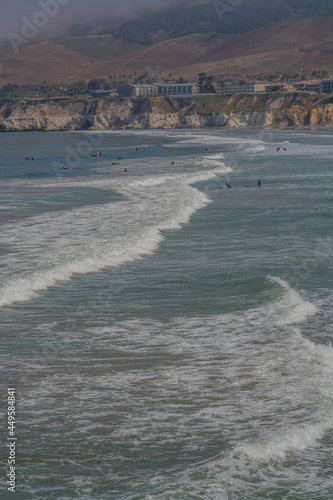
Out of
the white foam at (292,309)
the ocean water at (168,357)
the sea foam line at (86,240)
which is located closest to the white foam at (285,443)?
the ocean water at (168,357)

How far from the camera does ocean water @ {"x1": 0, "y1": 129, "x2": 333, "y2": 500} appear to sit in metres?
9.35

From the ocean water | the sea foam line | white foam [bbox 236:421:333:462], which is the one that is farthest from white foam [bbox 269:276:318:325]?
the sea foam line

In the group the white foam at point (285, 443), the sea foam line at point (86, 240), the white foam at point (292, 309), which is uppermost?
the sea foam line at point (86, 240)

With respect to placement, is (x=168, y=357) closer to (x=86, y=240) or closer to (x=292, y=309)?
(x=292, y=309)

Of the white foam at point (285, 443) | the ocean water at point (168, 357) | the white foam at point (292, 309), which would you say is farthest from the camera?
the white foam at point (292, 309)

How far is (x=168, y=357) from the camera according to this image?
13633mm

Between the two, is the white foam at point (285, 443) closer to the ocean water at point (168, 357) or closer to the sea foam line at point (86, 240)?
the ocean water at point (168, 357)

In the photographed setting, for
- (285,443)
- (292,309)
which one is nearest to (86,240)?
(292,309)

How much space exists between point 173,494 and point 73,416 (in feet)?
9.66

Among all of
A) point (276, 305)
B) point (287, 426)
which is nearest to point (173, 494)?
point (287, 426)

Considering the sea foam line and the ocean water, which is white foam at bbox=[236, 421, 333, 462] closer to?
the ocean water

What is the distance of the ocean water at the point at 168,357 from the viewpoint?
935cm

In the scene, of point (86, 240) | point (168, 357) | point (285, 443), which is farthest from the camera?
point (86, 240)

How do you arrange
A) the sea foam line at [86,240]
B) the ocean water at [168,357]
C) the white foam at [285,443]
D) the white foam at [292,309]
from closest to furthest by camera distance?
the ocean water at [168,357] → the white foam at [285,443] → the white foam at [292,309] → the sea foam line at [86,240]
